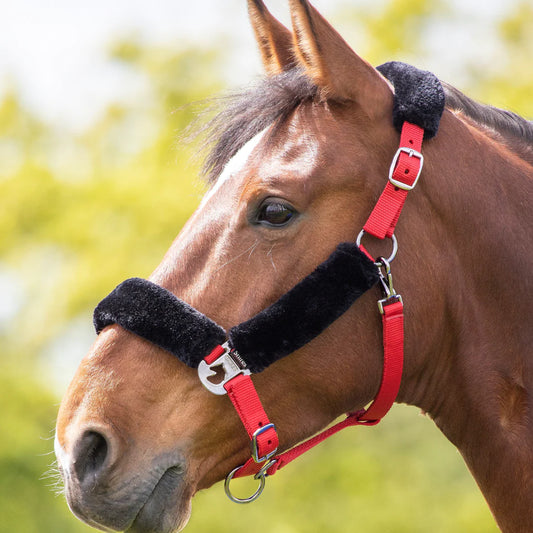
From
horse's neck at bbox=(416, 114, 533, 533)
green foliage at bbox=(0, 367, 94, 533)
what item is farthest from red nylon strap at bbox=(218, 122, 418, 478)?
green foliage at bbox=(0, 367, 94, 533)

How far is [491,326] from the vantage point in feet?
9.11

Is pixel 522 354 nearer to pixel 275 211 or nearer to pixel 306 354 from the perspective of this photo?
pixel 306 354

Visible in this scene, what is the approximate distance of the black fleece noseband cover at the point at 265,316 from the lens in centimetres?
254

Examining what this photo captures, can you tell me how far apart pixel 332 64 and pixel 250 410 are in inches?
53.0

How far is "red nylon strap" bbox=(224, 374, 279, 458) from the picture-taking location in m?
2.58

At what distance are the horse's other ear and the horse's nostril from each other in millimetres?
1563

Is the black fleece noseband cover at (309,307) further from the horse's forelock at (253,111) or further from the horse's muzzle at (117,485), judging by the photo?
the horse's forelock at (253,111)

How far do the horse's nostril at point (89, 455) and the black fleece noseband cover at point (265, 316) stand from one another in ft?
1.31

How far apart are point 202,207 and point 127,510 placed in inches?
45.7

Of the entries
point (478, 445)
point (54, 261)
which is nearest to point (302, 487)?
point (54, 261)

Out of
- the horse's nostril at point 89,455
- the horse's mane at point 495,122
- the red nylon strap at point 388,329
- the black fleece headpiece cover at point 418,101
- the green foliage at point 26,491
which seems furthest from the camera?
the green foliage at point 26,491

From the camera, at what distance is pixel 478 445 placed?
280cm

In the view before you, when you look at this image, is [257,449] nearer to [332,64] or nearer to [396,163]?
[396,163]

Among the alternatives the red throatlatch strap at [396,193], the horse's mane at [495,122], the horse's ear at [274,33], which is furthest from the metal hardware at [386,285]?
the horse's ear at [274,33]
